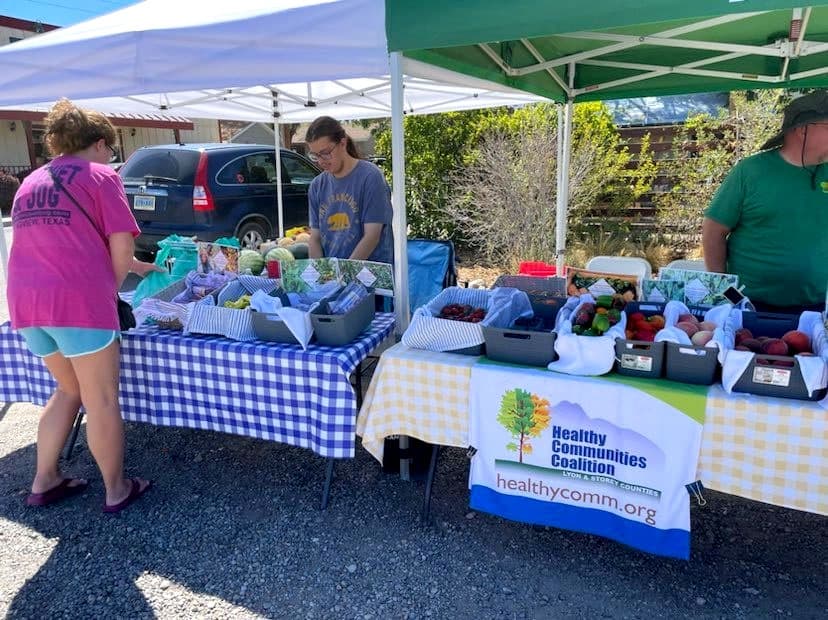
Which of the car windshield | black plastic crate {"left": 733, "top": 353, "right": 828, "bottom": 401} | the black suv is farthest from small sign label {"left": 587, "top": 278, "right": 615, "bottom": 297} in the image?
the car windshield

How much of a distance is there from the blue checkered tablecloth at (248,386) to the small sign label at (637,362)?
3.26ft

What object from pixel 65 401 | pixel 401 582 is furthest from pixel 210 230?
pixel 401 582

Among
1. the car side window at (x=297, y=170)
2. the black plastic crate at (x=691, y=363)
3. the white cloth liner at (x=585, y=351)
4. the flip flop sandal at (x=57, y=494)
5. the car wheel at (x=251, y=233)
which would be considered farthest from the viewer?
the car side window at (x=297, y=170)

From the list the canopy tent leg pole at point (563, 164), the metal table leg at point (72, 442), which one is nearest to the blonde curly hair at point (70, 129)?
the metal table leg at point (72, 442)

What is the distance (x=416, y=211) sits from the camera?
25.6ft

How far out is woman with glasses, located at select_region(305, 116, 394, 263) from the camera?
9.95ft

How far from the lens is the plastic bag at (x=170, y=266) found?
3.05m

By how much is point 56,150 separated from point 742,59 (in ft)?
12.2

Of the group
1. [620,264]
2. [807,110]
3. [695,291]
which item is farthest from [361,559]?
[620,264]

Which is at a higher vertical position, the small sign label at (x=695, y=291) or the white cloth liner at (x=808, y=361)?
the small sign label at (x=695, y=291)

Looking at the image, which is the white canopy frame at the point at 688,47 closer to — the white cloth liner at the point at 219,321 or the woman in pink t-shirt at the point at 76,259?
the white cloth liner at the point at 219,321

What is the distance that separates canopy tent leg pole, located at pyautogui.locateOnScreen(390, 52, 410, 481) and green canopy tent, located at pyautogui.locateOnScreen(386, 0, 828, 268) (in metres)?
0.13

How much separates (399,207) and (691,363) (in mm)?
1235

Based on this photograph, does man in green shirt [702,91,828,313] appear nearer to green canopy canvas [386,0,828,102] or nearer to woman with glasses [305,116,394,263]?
green canopy canvas [386,0,828,102]
